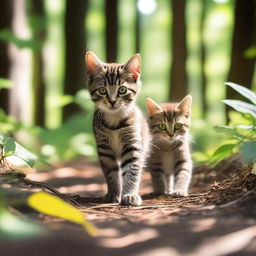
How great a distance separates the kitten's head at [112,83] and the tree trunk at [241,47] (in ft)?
15.6

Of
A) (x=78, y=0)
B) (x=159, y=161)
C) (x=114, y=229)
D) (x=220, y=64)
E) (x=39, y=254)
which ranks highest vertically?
(x=220, y=64)

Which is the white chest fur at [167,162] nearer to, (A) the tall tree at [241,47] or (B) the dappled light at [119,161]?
(B) the dappled light at [119,161]

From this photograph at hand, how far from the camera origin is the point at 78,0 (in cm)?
1342

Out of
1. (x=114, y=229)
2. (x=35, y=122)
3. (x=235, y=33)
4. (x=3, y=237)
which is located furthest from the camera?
(x=35, y=122)

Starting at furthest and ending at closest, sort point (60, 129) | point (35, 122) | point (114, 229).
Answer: point (35, 122) → point (60, 129) → point (114, 229)

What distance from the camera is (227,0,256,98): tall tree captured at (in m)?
9.84

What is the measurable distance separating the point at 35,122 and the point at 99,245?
12.3 meters

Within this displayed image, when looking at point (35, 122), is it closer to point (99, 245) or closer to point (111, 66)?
point (111, 66)

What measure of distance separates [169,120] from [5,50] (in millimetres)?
4853

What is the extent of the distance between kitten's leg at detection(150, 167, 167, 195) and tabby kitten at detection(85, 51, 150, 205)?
52 centimetres

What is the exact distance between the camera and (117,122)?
5.61 meters

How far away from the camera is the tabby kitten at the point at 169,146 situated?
6.15 m

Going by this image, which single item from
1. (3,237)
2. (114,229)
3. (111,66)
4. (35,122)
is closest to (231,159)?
(111,66)

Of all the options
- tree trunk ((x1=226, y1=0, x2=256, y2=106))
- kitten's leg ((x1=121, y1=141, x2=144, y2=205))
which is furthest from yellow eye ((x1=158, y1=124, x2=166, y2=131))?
tree trunk ((x1=226, y1=0, x2=256, y2=106))
